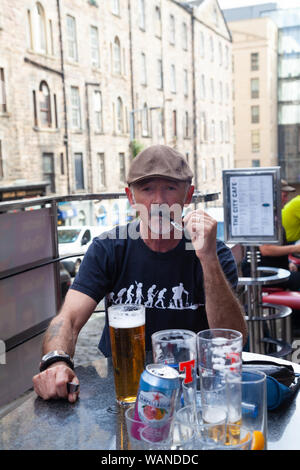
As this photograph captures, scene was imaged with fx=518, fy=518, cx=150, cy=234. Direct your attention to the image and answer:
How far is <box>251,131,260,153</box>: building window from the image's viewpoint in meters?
43.2

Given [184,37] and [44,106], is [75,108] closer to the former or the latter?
[44,106]

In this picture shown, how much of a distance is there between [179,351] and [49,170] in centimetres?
1738

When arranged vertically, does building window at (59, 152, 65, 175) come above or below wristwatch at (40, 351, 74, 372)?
above

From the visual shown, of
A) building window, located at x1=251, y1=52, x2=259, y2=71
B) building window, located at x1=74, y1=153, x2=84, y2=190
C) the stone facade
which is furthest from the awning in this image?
building window, located at x1=251, y1=52, x2=259, y2=71

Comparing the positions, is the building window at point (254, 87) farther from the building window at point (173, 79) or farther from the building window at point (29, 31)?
the building window at point (29, 31)

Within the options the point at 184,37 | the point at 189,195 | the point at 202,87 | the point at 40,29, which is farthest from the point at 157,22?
the point at 189,195

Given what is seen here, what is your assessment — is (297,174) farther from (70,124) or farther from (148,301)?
(148,301)

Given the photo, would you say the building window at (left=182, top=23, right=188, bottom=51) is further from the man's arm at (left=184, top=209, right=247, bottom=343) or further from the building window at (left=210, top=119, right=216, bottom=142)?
the man's arm at (left=184, top=209, right=247, bottom=343)

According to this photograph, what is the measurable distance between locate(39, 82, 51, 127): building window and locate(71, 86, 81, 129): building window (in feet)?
4.94

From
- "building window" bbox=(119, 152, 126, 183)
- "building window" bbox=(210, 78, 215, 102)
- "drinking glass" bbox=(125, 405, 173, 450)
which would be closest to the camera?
"drinking glass" bbox=(125, 405, 173, 450)

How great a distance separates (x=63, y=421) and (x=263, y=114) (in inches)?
1771

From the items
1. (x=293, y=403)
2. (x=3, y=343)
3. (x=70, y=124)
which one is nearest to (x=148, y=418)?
(x=293, y=403)

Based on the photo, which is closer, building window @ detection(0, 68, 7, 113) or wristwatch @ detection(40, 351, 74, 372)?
wristwatch @ detection(40, 351, 74, 372)
